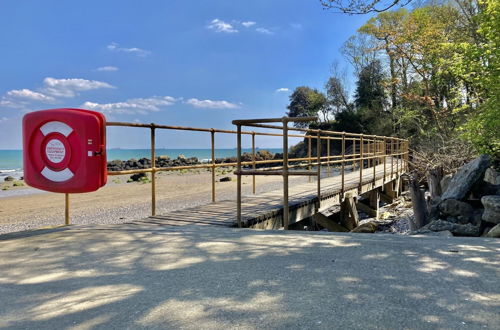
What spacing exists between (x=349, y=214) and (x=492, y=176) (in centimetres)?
296

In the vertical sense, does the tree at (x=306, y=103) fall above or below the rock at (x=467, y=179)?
above

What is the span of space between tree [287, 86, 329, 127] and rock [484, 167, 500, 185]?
3529cm

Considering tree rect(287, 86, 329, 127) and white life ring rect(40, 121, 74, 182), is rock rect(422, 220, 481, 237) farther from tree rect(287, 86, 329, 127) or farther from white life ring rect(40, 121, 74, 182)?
tree rect(287, 86, 329, 127)

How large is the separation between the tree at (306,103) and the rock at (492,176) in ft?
116

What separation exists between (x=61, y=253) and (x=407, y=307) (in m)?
2.78

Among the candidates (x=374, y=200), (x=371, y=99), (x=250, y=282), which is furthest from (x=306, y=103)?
(x=250, y=282)

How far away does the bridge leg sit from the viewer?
870cm

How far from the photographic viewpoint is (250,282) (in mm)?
2463

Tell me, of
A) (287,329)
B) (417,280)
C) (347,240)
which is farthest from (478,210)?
(287,329)

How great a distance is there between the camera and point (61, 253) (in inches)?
130

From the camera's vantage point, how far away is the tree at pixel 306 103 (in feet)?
148

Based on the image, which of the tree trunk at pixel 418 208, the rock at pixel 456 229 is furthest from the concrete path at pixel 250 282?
the tree trunk at pixel 418 208

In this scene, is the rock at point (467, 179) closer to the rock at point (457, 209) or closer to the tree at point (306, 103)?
the rock at point (457, 209)

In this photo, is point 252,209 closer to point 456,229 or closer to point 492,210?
point 456,229
